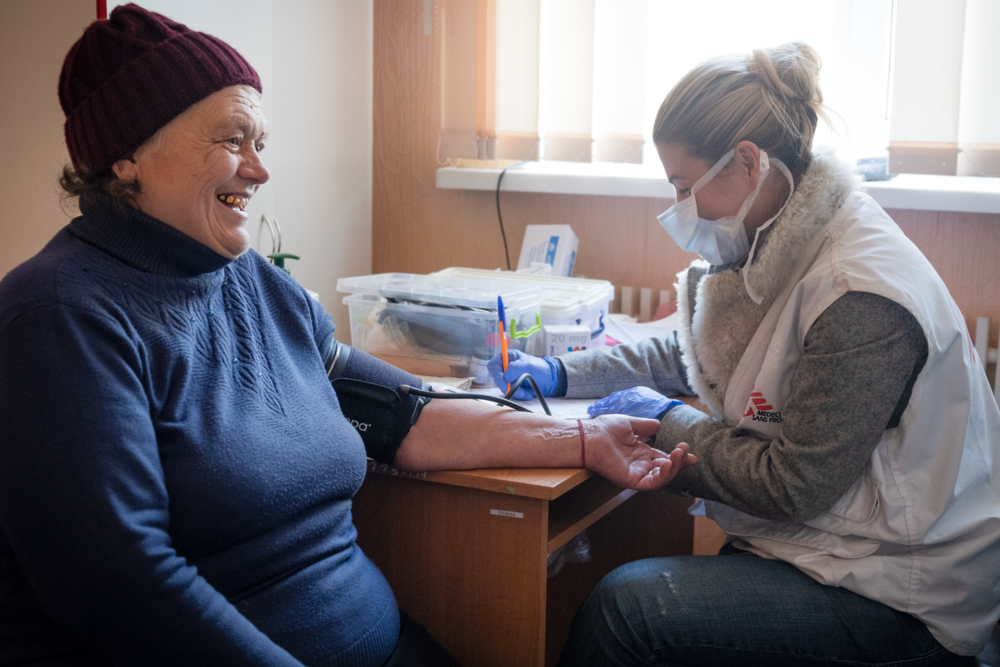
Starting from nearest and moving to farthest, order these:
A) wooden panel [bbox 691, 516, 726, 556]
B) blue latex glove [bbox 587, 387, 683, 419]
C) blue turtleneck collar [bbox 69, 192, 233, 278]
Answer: blue turtleneck collar [bbox 69, 192, 233, 278]
blue latex glove [bbox 587, 387, 683, 419]
wooden panel [bbox 691, 516, 726, 556]

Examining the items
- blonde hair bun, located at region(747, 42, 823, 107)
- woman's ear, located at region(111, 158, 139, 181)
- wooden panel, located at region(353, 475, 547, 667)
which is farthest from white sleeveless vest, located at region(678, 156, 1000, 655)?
woman's ear, located at region(111, 158, 139, 181)

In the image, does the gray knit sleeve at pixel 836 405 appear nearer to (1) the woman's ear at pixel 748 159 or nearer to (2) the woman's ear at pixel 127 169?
(1) the woman's ear at pixel 748 159

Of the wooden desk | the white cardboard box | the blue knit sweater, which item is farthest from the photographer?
the white cardboard box

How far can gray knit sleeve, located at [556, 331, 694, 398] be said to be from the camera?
168 cm

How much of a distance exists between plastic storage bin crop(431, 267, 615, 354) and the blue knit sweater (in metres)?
0.74

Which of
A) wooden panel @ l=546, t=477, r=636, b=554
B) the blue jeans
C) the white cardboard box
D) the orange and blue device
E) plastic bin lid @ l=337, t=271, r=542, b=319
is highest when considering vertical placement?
A: the white cardboard box

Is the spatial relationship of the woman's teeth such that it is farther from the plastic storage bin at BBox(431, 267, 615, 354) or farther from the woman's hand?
the plastic storage bin at BBox(431, 267, 615, 354)

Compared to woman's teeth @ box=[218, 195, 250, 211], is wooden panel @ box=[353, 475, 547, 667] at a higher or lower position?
lower

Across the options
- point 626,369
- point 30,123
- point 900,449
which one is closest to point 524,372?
point 626,369

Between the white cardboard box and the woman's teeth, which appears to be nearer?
the woman's teeth

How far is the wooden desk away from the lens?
1.26 metres

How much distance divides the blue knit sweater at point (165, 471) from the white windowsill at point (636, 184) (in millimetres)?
1337

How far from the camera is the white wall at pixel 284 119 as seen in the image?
5.39ft

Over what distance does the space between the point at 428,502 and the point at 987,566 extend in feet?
2.70
